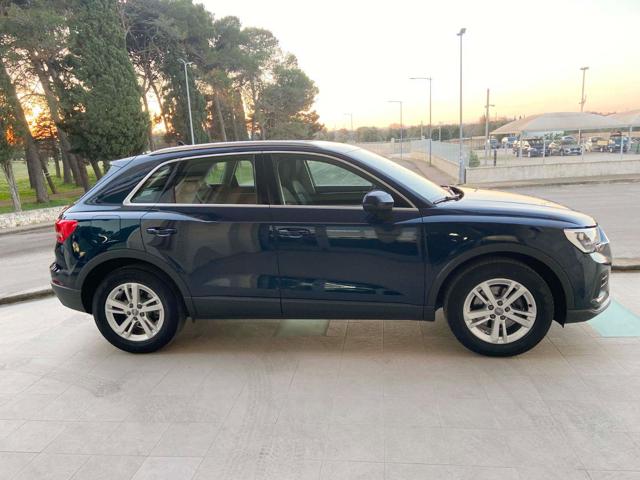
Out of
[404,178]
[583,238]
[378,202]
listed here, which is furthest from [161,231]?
[583,238]

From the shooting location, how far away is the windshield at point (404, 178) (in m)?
3.80

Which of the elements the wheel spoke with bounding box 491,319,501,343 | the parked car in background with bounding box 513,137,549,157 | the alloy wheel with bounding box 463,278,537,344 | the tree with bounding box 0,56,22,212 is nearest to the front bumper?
the alloy wheel with bounding box 463,278,537,344

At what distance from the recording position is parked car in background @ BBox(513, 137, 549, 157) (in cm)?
2464

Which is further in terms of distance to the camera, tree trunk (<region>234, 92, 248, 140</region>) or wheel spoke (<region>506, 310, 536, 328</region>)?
tree trunk (<region>234, 92, 248, 140</region>)

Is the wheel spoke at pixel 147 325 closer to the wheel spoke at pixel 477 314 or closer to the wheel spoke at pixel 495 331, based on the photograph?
the wheel spoke at pixel 477 314

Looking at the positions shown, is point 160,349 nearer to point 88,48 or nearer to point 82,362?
point 82,362

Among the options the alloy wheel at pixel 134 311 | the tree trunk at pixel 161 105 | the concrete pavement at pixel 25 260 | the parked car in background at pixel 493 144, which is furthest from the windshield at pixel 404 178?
the tree trunk at pixel 161 105

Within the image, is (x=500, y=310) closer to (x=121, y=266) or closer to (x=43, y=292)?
(x=121, y=266)

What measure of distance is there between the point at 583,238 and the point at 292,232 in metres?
2.11

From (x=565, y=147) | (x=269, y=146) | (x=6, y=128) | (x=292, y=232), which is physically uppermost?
(x=6, y=128)

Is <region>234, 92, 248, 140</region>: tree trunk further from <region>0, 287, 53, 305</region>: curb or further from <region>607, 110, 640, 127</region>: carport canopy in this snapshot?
<region>0, 287, 53, 305</region>: curb

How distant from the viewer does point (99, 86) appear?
2406 cm

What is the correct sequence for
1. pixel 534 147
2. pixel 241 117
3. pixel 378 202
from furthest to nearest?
pixel 241 117 → pixel 534 147 → pixel 378 202

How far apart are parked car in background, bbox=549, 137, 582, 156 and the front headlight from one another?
23.4 metres
